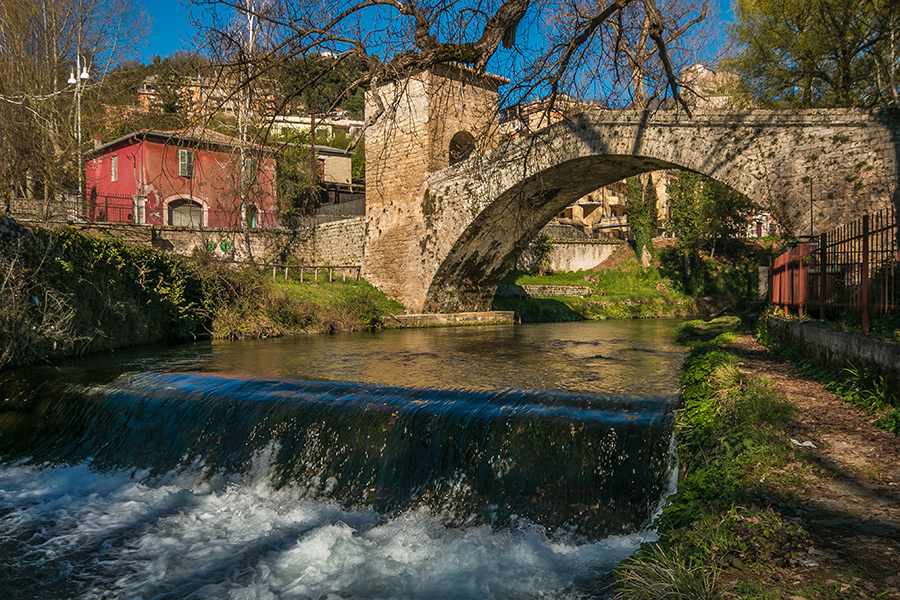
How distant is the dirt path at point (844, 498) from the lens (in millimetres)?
2182

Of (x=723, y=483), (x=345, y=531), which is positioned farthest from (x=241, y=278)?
(x=723, y=483)

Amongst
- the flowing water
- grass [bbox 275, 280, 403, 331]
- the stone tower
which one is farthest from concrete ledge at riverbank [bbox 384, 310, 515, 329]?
the flowing water

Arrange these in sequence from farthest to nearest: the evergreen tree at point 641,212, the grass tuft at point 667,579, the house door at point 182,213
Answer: the house door at point 182,213 → the evergreen tree at point 641,212 → the grass tuft at point 667,579

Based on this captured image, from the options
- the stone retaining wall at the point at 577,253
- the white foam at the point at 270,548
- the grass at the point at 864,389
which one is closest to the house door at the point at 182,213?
the stone retaining wall at the point at 577,253

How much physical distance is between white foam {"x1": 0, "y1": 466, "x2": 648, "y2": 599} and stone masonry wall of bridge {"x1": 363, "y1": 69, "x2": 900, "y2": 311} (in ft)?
10.8

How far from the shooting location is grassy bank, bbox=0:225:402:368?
7582mm

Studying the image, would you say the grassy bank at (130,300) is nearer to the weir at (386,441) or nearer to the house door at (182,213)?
the weir at (386,441)

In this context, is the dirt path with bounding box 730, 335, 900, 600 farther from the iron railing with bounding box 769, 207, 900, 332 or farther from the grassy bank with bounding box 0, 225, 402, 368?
the grassy bank with bounding box 0, 225, 402, 368

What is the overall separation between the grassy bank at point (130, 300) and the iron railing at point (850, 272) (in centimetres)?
872

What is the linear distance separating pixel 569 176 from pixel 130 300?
8808 millimetres

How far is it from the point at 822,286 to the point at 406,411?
470 cm

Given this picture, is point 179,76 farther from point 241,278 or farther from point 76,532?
point 241,278

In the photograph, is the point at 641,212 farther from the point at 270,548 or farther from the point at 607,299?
the point at 270,548

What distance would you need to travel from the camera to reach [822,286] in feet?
21.5
